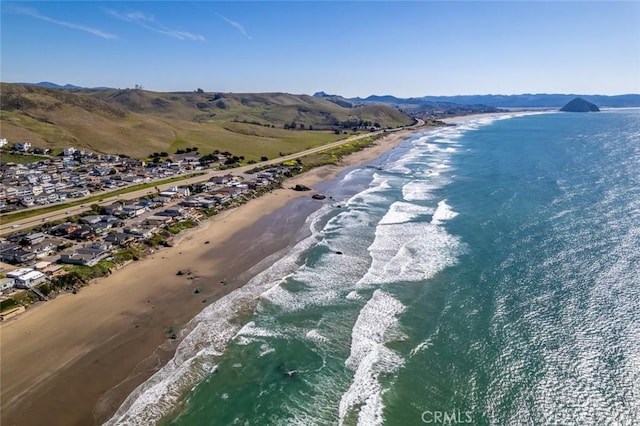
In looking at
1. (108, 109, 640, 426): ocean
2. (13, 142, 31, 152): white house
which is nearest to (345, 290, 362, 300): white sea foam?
(108, 109, 640, 426): ocean

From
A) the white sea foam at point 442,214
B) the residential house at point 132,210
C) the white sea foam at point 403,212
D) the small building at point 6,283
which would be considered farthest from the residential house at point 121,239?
the white sea foam at point 442,214

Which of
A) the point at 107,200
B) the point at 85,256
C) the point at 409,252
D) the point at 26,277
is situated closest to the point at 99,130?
the point at 107,200

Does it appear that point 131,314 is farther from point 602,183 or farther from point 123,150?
point 123,150

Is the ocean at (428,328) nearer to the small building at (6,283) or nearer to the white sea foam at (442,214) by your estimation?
the white sea foam at (442,214)

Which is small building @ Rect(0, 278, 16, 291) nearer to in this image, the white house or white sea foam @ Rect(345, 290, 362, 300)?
white sea foam @ Rect(345, 290, 362, 300)

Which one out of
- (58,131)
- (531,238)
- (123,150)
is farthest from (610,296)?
(58,131)
